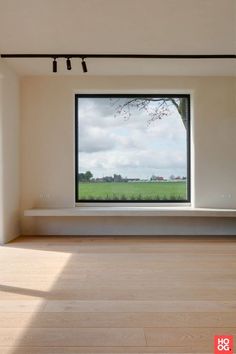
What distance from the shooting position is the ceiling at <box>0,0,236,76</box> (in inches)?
140

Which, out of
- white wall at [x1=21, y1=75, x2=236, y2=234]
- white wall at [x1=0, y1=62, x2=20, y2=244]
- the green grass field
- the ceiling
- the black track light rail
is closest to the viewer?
the ceiling

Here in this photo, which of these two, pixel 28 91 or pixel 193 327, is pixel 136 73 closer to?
pixel 28 91

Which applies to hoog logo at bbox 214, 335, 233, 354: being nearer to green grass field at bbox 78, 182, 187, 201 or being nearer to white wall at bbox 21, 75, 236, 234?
white wall at bbox 21, 75, 236, 234

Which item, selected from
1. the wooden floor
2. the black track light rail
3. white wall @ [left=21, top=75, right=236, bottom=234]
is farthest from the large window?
the wooden floor

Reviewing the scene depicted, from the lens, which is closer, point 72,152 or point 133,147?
point 72,152

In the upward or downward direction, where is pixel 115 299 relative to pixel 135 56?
downward

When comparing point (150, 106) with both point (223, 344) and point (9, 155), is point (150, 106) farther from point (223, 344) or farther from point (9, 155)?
point (223, 344)

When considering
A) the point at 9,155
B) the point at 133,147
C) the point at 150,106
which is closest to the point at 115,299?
the point at 9,155

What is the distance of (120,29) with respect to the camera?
4070mm

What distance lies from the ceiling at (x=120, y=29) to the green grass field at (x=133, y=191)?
214cm

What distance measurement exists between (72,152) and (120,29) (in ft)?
7.94

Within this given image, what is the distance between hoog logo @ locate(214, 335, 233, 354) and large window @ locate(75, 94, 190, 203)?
159 inches

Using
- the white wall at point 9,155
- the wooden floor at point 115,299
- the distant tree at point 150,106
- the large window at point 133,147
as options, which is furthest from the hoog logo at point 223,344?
the distant tree at point 150,106

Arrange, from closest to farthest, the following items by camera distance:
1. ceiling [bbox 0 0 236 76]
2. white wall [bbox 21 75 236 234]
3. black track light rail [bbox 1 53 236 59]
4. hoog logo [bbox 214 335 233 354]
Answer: hoog logo [bbox 214 335 233 354], ceiling [bbox 0 0 236 76], black track light rail [bbox 1 53 236 59], white wall [bbox 21 75 236 234]
